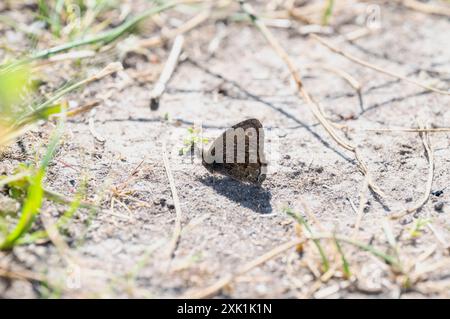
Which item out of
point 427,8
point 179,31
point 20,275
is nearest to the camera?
point 20,275

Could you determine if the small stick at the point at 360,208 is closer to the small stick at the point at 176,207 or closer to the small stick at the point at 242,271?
the small stick at the point at 242,271

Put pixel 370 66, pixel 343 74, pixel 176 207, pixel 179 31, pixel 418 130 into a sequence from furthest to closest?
pixel 179 31 < pixel 343 74 < pixel 370 66 < pixel 418 130 < pixel 176 207

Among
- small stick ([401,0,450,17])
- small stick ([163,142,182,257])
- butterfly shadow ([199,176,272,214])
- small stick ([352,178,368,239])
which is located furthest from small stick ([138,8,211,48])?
small stick ([352,178,368,239])

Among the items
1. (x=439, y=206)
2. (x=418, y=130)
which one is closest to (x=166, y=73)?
(x=418, y=130)

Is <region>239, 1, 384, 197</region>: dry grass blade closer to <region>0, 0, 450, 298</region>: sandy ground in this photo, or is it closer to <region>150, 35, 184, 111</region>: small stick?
<region>0, 0, 450, 298</region>: sandy ground

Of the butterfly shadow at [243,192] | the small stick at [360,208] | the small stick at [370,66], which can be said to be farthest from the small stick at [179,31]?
the small stick at [360,208]

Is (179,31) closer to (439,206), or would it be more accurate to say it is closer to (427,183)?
(427,183)
